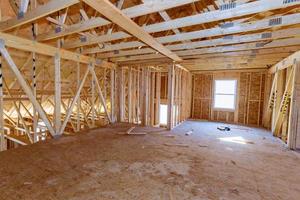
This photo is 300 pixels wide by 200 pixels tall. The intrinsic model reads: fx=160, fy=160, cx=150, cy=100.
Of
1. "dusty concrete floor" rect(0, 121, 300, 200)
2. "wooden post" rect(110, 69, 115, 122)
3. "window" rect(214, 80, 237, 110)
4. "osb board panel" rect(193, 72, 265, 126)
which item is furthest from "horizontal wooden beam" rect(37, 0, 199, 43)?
"window" rect(214, 80, 237, 110)

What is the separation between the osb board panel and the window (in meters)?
0.21

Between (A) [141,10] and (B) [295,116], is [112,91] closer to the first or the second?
(A) [141,10]

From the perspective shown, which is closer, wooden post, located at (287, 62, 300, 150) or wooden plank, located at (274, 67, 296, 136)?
wooden post, located at (287, 62, 300, 150)

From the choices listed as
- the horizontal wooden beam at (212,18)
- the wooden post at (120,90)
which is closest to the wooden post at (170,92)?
A: the wooden post at (120,90)

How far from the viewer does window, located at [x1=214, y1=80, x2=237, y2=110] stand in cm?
778

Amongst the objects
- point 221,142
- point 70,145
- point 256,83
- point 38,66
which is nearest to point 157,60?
point 221,142

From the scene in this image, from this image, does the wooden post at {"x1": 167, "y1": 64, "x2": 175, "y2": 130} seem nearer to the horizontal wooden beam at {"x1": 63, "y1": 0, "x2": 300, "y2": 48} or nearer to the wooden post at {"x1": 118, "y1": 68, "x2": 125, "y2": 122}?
the wooden post at {"x1": 118, "y1": 68, "x2": 125, "y2": 122}

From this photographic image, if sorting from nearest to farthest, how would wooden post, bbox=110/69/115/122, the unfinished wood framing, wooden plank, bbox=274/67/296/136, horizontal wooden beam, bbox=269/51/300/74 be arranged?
1. the unfinished wood framing
2. horizontal wooden beam, bbox=269/51/300/74
3. wooden plank, bbox=274/67/296/136
4. wooden post, bbox=110/69/115/122

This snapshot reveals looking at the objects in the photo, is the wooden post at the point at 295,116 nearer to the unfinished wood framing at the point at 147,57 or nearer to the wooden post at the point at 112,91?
the unfinished wood framing at the point at 147,57

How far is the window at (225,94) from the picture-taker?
778 cm

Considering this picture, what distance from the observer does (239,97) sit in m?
7.61

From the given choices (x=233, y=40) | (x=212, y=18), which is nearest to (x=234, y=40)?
(x=233, y=40)

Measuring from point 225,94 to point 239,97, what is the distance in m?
0.62

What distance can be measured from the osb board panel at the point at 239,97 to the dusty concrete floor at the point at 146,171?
11.7 ft
